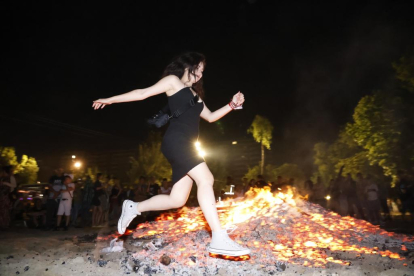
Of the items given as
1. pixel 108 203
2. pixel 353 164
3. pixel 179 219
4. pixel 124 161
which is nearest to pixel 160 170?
pixel 124 161

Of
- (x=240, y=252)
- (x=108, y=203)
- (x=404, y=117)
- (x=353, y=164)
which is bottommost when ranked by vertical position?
(x=240, y=252)

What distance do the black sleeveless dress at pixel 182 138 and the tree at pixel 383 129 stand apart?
18109mm

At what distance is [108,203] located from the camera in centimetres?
1138

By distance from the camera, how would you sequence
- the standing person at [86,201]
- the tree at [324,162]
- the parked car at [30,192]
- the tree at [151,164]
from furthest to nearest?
1. the tree at [151,164]
2. the tree at [324,162]
3. the parked car at [30,192]
4. the standing person at [86,201]

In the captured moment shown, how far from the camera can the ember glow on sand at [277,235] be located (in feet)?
13.8

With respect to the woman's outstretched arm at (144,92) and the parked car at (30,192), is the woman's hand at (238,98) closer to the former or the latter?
the woman's outstretched arm at (144,92)

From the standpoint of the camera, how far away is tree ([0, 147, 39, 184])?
5316 centimetres

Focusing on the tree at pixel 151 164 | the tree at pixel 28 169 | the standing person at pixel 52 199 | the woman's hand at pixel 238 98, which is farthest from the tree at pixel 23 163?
the woman's hand at pixel 238 98

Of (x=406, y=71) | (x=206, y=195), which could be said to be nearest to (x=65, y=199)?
(x=206, y=195)

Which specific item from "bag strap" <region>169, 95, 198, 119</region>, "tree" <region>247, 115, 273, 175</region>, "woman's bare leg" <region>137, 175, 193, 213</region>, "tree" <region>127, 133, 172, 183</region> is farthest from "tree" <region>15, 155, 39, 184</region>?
"bag strap" <region>169, 95, 198, 119</region>

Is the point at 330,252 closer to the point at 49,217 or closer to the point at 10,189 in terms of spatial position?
the point at 49,217

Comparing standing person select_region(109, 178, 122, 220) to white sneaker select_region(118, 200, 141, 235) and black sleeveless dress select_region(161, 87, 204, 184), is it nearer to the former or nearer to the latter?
white sneaker select_region(118, 200, 141, 235)

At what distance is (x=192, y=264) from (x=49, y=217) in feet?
23.9

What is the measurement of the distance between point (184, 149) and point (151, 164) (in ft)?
124
